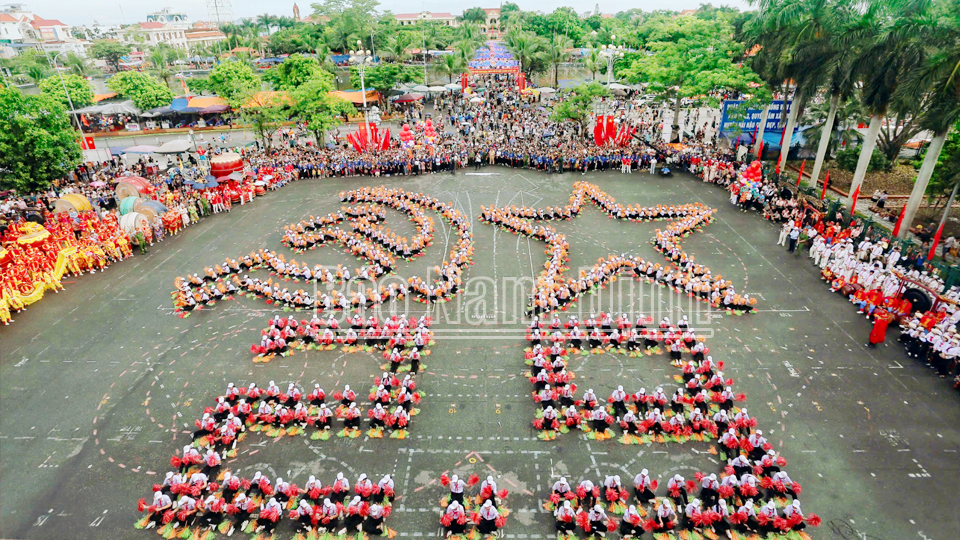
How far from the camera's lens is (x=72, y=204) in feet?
91.7

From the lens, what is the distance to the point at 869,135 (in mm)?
26672

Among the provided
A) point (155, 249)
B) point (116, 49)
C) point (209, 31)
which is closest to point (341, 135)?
point (155, 249)

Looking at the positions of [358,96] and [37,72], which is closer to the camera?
[358,96]

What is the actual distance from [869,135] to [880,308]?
1334 cm

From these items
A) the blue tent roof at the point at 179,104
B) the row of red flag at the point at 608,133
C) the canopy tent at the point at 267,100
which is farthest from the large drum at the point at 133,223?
the blue tent roof at the point at 179,104

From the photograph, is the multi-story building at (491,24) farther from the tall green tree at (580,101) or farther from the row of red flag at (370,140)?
the row of red flag at (370,140)

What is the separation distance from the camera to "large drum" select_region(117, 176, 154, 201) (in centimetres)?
2945

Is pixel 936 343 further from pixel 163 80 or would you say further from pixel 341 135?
pixel 163 80

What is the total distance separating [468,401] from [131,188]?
2638 cm

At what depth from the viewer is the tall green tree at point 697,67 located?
3444 cm

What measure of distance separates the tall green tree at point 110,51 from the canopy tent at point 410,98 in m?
79.0

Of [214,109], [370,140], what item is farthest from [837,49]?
[214,109]

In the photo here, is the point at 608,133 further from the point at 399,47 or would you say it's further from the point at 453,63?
the point at 399,47

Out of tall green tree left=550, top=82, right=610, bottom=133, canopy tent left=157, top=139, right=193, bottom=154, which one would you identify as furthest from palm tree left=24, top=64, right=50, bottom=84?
tall green tree left=550, top=82, right=610, bottom=133
